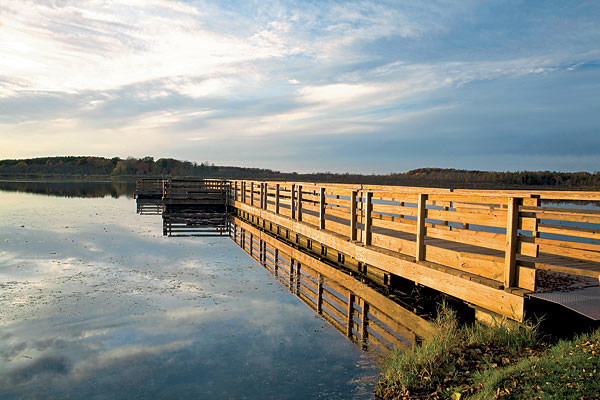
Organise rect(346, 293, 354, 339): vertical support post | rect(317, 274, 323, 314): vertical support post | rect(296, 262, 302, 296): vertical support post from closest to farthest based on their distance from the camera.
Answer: rect(346, 293, 354, 339): vertical support post, rect(317, 274, 323, 314): vertical support post, rect(296, 262, 302, 296): vertical support post

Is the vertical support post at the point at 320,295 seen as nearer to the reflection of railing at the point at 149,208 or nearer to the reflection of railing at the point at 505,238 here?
the reflection of railing at the point at 505,238

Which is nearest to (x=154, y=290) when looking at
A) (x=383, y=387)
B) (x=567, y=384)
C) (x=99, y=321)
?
(x=99, y=321)

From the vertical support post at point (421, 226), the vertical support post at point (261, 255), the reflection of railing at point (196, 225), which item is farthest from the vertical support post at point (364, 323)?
the reflection of railing at point (196, 225)

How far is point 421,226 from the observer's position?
7.04 m

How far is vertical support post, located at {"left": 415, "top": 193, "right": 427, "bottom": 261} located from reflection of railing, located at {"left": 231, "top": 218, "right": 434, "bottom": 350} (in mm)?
840

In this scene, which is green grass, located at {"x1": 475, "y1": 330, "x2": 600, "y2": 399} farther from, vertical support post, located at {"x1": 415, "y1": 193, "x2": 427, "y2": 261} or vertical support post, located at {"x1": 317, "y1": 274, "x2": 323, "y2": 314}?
vertical support post, located at {"x1": 317, "y1": 274, "x2": 323, "y2": 314}

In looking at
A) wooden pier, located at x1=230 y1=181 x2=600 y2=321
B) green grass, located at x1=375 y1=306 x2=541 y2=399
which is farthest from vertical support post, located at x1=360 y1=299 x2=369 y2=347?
wooden pier, located at x1=230 y1=181 x2=600 y2=321

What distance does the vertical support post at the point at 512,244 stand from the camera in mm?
5301

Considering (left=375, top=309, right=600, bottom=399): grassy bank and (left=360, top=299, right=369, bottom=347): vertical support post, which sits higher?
(left=375, top=309, right=600, bottom=399): grassy bank

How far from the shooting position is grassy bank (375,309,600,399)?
11.7ft

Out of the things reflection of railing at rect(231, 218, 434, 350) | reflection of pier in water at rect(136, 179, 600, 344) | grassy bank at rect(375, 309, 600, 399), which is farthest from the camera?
reflection of railing at rect(231, 218, 434, 350)

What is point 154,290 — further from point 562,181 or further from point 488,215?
point 562,181

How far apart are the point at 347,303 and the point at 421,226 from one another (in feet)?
5.29

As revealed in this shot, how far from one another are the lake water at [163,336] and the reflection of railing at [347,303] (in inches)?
10.6
